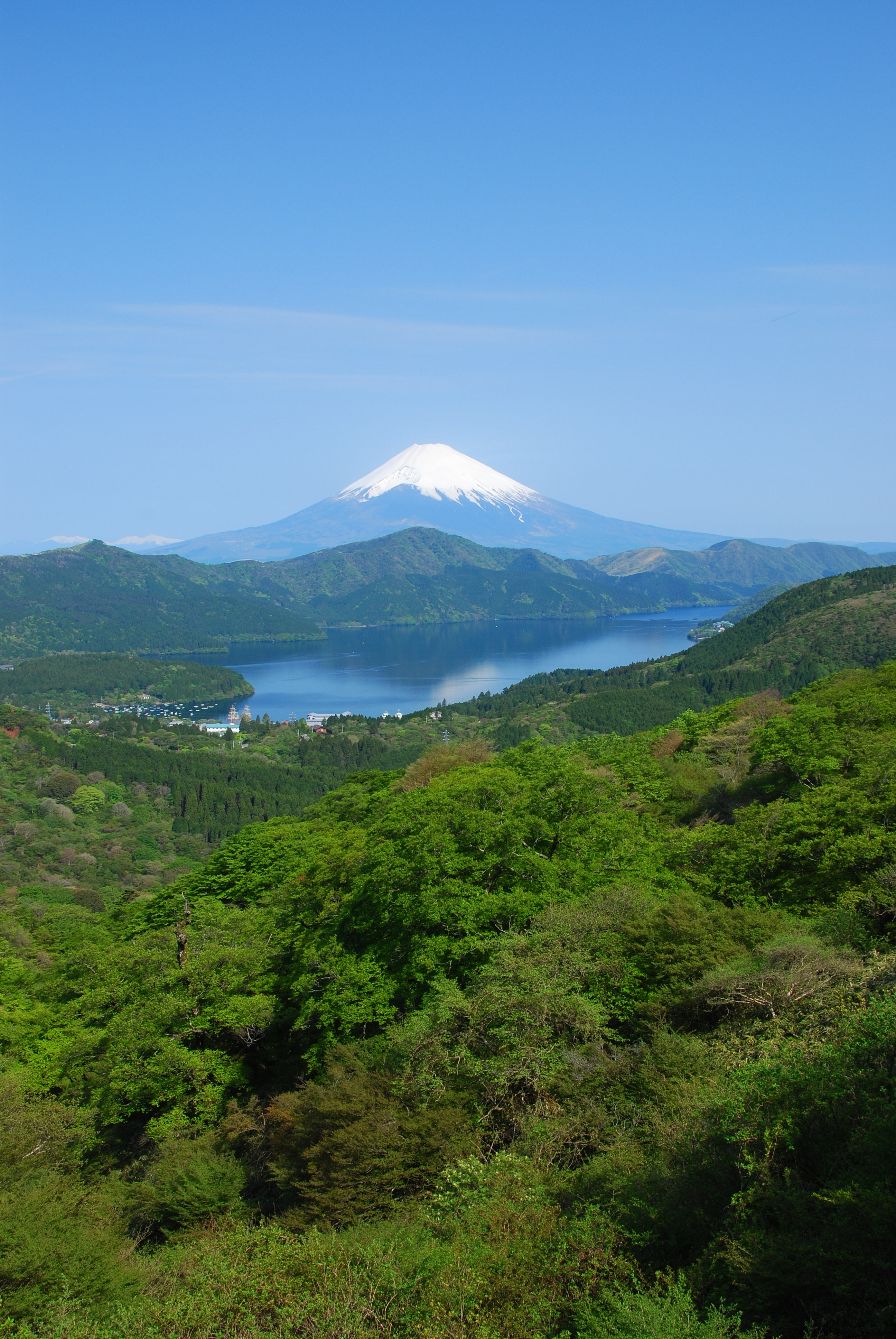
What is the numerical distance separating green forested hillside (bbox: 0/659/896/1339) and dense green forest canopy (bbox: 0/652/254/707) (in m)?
137

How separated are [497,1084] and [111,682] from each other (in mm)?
164819

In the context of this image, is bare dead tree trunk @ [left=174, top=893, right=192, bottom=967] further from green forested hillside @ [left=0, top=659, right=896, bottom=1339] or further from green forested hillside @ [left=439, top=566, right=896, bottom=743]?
green forested hillside @ [left=439, top=566, right=896, bottom=743]

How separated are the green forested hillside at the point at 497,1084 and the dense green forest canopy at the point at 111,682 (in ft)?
451

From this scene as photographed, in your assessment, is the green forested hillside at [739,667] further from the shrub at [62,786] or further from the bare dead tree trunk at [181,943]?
Result: the bare dead tree trunk at [181,943]

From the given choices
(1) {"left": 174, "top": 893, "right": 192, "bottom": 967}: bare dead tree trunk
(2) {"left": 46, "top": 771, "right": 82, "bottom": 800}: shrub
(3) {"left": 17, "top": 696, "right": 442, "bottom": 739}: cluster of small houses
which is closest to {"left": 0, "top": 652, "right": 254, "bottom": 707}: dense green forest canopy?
(3) {"left": 17, "top": 696, "right": 442, "bottom": 739}: cluster of small houses

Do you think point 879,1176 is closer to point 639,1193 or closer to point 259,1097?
point 639,1193

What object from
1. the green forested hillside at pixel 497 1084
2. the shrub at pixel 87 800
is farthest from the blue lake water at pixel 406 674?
the green forested hillside at pixel 497 1084

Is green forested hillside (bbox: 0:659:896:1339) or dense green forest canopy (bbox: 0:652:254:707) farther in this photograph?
dense green forest canopy (bbox: 0:652:254:707)

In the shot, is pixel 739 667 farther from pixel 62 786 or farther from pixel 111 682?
pixel 111 682

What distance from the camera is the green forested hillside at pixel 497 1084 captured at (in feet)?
27.7

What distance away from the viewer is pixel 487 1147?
1195 centimetres

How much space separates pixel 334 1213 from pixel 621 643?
628ft

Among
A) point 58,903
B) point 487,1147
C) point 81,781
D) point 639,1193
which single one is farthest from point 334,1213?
point 81,781

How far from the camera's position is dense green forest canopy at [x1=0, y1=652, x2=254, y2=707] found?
504ft
